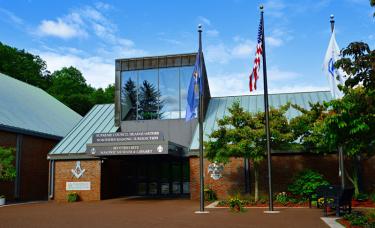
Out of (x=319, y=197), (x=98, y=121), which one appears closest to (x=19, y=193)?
(x=98, y=121)

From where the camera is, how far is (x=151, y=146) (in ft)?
75.3

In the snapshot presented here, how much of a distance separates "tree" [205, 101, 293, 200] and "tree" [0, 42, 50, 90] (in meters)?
37.8

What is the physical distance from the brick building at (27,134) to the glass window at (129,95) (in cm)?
557

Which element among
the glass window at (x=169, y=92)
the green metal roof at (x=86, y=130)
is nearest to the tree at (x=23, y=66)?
the green metal roof at (x=86, y=130)

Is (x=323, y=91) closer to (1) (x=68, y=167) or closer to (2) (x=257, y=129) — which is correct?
(2) (x=257, y=129)

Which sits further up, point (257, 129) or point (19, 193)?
point (257, 129)

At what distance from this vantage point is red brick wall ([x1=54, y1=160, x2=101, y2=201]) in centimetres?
2609

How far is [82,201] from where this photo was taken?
25.9 metres

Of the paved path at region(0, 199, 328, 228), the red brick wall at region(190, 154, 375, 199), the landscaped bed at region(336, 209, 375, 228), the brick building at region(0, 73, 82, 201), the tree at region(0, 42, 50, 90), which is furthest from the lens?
the tree at region(0, 42, 50, 90)

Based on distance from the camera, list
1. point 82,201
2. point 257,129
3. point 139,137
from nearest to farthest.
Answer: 1. point 257,129
2. point 139,137
3. point 82,201

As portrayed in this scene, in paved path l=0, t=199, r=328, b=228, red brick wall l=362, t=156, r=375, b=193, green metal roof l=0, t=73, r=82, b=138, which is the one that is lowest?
paved path l=0, t=199, r=328, b=228

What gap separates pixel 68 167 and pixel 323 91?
695 inches

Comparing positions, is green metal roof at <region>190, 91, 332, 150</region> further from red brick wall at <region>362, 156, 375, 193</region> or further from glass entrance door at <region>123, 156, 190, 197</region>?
red brick wall at <region>362, 156, 375, 193</region>

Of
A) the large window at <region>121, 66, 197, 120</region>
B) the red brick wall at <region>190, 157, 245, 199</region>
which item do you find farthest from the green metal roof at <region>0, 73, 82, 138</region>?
the red brick wall at <region>190, 157, 245, 199</region>
